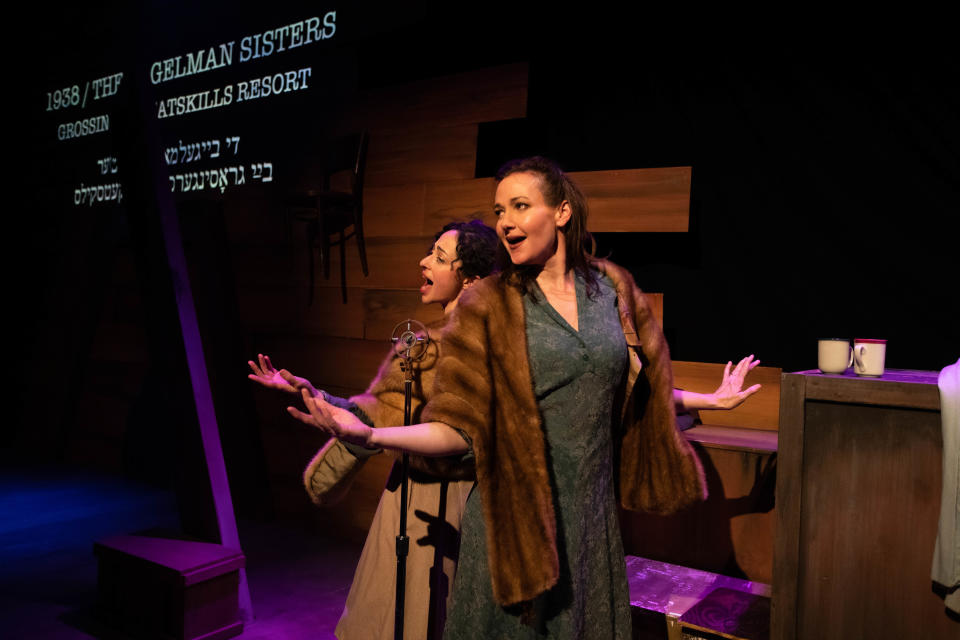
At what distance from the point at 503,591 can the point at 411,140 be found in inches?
135

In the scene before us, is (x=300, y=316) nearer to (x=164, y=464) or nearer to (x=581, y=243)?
(x=164, y=464)

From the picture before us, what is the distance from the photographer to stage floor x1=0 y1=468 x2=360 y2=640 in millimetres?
3512

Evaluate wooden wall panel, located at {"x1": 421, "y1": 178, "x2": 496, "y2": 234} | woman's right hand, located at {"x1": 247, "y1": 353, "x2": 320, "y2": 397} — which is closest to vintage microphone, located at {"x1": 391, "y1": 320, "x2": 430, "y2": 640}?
woman's right hand, located at {"x1": 247, "y1": 353, "x2": 320, "y2": 397}

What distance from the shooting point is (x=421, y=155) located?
459 centimetres

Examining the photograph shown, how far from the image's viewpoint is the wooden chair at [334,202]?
4656 mm

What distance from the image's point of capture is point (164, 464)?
236 inches

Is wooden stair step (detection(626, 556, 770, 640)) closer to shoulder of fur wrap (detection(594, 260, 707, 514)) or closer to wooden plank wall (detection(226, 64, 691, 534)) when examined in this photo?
shoulder of fur wrap (detection(594, 260, 707, 514))

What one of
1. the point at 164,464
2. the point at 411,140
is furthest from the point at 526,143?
the point at 164,464

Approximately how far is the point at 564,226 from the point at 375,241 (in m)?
2.94

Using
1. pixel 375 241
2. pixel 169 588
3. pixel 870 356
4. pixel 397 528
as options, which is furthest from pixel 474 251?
pixel 375 241

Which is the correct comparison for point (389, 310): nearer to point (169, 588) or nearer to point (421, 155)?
point (421, 155)

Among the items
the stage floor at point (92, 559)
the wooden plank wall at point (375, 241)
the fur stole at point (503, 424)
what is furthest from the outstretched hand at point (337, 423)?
the wooden plank wall at point (375, 241)

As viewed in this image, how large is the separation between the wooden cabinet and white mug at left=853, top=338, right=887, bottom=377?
0.12 feet

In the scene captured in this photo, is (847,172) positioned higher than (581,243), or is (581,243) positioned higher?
(847,172)
